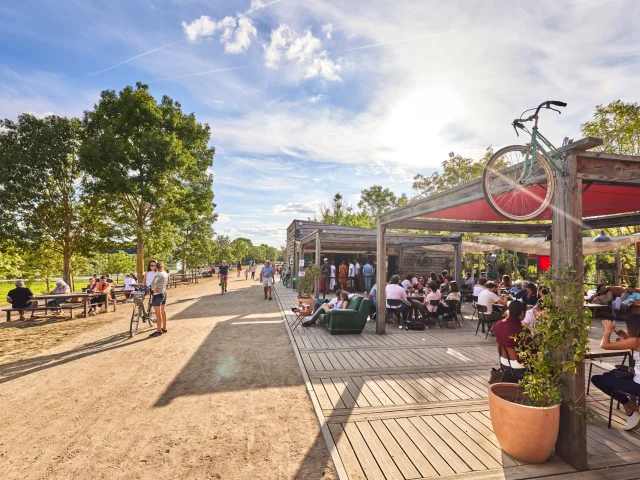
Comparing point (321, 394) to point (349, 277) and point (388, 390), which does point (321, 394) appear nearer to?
point (388, 390)

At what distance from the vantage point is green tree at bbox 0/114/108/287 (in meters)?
15.2

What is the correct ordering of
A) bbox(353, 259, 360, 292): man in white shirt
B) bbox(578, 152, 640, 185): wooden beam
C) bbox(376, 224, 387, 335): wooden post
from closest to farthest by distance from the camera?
bbox(578, 152, 640, 185): wooden beam → bbox(376, 224, 387, 335): wooden post → bbox(353, 259, 360, 292): man in white shirt

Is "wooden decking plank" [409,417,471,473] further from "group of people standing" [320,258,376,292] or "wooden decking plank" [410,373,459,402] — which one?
"group of people standing" [320,258,376,292]

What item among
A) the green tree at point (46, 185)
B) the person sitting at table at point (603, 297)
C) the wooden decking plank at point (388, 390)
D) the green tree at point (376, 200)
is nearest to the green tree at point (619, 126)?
the person sitting at table at point (603, 297)

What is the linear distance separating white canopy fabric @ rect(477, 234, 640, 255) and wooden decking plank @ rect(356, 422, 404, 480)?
9.44m

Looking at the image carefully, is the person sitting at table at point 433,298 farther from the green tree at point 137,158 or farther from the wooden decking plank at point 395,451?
the green tree at point 137,158

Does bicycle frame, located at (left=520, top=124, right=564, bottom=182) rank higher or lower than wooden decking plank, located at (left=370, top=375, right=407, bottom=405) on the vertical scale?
higher

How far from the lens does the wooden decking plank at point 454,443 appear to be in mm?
2873

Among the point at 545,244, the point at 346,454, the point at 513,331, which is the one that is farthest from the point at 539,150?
the point at 545,244

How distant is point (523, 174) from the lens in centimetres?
354

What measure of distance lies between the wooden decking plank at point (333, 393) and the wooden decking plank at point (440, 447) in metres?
0.86

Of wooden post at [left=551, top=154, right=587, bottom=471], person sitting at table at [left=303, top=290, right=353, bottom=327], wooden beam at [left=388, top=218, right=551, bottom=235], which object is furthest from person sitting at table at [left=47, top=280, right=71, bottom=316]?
wooden post at [left=551, top=154, right=587, bottom=471]

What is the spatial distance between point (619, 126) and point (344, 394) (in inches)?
684

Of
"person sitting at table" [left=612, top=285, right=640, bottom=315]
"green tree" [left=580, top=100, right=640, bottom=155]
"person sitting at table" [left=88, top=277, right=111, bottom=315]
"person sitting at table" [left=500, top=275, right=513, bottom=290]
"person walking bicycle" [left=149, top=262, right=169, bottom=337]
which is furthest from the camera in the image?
"green tree" [left=580, top=100, right=640, bottom=155]
